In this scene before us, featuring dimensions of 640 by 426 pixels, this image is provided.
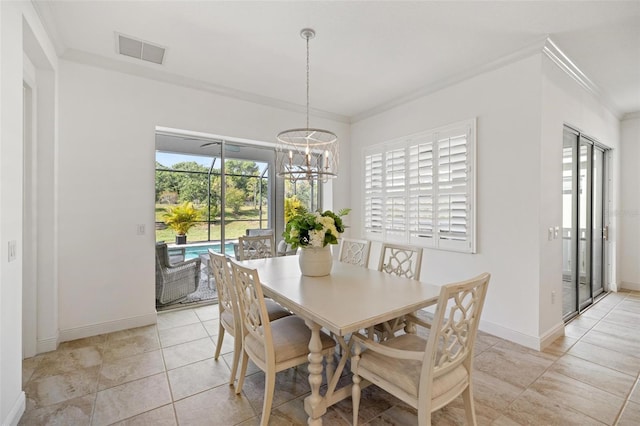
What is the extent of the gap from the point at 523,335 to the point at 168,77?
4668 mm

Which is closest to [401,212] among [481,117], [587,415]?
[481,117]

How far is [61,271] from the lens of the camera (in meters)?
2.90

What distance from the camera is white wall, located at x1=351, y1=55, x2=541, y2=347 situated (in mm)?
2809

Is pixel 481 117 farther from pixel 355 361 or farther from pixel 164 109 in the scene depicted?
pixel 164 109

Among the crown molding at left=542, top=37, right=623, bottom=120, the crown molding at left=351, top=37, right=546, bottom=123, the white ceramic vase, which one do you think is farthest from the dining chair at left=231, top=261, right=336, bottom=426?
the crown molding at left=542, top=37, right=623, bottom=120

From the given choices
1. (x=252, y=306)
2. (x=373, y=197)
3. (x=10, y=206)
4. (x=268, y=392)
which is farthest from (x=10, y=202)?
(x=373, y=197)

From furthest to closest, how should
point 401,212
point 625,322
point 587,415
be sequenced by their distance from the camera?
point 401,212, point 625,322, point 587,415

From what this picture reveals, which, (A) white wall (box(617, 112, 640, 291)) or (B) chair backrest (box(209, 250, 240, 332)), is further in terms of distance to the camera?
(A) white wall (box(617, 112, 640, 291))

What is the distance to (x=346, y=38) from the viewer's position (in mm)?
2684

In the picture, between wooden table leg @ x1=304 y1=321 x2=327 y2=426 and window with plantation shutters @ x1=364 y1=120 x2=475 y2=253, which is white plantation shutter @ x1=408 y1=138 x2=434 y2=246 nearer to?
window with plantation shutters @ x1=364 y1=120 x2=475 y2=253

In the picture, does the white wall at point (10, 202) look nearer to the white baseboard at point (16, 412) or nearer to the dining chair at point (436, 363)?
the white baseboard at point (16, 412)

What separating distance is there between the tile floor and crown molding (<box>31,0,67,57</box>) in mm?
2815

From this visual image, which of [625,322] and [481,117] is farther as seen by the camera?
[625,322]

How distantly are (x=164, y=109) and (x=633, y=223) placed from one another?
698cm
